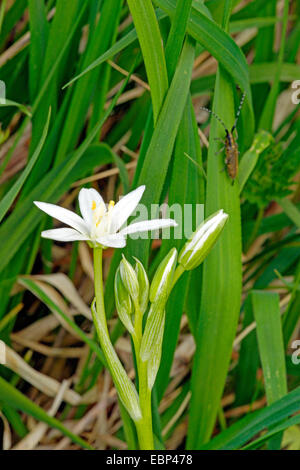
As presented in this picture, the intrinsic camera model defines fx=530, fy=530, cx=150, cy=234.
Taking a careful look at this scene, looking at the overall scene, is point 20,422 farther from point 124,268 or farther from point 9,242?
point 124,268

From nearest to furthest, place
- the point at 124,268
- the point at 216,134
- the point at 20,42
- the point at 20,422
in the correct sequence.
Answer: the point at 124,268 → the point at 216,134 → the point at 20,422 → the point at 20,42

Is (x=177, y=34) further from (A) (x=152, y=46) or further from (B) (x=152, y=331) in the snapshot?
(B) (x=152, y=331)

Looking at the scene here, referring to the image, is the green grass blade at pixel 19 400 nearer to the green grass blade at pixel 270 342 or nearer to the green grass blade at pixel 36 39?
the green grass blade at pixel 270 342

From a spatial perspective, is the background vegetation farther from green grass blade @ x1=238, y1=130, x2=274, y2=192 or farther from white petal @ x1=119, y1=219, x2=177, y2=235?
white petal @ x1=119, y1=219, x2=177, y2=235

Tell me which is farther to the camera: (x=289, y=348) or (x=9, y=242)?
(x=289, y=348)

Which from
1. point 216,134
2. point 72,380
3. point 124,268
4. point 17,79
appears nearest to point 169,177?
point 216,134

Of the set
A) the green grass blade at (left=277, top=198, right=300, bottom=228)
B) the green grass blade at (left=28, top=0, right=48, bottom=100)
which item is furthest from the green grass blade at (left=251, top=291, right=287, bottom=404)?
the green grass blade at (left=28, top=0, right=48, bottom=100)
